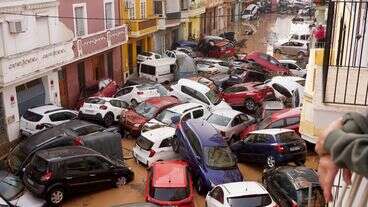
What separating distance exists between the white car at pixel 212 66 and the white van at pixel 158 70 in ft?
6.34

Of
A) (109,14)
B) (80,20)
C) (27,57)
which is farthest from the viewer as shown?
(109,14)

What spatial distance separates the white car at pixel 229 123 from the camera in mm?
18250

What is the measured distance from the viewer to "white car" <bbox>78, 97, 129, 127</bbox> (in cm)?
1969

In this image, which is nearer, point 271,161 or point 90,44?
point 271,161

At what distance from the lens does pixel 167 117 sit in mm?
18812

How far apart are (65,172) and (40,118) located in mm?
5419

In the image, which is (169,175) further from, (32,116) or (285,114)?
(32,116)

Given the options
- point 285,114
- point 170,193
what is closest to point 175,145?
point 170,193

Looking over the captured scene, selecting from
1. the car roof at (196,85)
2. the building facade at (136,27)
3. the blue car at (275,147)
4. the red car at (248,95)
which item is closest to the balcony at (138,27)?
the building facade at (136,27)

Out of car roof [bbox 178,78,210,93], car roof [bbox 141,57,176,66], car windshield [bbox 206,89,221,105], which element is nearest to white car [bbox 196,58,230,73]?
car roof [bbox 141,57,176,66]

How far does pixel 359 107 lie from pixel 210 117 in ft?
43.4

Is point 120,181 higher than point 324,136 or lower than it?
lower

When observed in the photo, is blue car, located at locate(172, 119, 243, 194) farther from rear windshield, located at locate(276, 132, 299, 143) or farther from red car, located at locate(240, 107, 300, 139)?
red car, located at locate(240, 107, 300, 139)

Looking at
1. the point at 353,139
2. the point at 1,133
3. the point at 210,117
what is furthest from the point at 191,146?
the point at 353,139
